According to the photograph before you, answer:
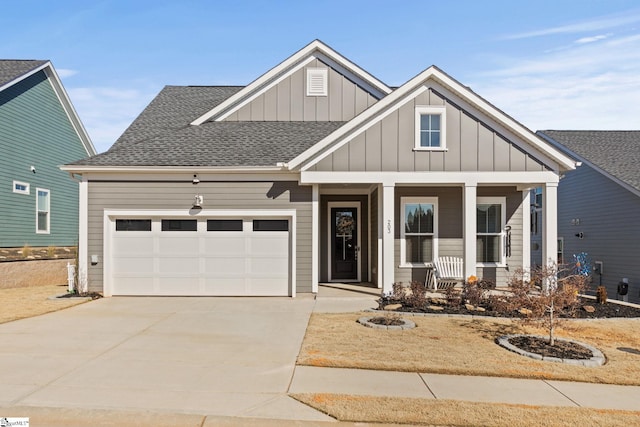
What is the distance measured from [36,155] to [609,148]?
23.3 meters

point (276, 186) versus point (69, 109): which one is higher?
point (69, 109)

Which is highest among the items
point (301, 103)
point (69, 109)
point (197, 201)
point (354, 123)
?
point (69, 109)

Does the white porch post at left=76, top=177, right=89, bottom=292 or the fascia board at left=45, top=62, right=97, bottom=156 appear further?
the fascia board at left=45, top=62, right=97, bottom=156

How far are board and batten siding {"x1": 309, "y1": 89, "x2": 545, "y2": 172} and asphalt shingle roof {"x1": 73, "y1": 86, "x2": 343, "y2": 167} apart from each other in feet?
6.73

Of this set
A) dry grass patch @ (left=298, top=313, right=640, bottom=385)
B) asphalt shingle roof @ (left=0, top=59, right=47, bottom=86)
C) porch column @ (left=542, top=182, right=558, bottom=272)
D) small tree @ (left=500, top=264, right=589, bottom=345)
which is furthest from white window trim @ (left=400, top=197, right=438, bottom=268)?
asphalt shingle roof @ (left=0, top=59, right=47, bottom=86)

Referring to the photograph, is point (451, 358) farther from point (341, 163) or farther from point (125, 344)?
point (341, 163)

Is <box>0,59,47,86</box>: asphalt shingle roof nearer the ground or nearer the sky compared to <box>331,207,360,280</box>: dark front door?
nearer the sky

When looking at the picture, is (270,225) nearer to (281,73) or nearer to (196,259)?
(196,259)

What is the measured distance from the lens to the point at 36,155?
59.6 ft

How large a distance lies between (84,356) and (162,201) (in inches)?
249

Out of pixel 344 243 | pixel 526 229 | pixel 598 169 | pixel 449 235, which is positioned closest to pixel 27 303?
pixel 344 243

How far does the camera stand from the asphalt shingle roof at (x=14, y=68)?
651 inches

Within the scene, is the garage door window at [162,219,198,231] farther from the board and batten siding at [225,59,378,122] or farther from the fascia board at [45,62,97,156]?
the fascia board at [45,62,97,156]

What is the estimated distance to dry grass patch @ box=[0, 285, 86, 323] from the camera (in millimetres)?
9487
